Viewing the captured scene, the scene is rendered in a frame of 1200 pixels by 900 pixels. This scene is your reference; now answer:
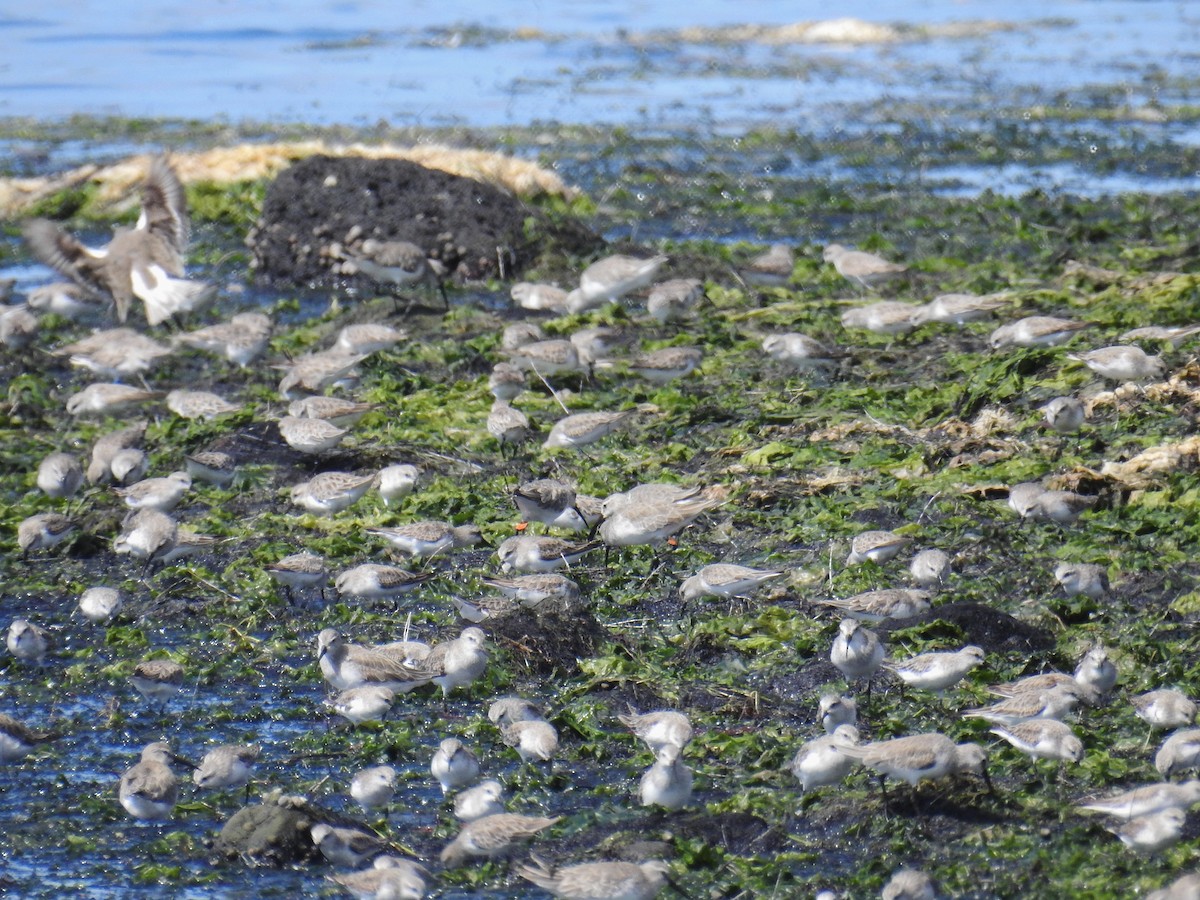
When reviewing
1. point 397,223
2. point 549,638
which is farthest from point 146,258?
point 549,638

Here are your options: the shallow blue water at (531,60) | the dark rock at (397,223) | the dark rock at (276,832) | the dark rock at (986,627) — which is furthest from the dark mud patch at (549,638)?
the shallow blue water at (531,60)

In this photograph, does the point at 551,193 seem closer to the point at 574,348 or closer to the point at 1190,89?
the point at 574,348

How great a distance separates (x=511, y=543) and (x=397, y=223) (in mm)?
7352

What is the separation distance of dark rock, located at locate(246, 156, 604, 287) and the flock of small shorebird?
0.99 metres

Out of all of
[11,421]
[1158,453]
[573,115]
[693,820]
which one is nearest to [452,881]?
[693,820]

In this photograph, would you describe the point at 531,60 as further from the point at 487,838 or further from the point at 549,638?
the point at 487,838

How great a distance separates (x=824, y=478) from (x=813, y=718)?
258cm

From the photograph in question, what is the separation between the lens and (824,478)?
920 cm

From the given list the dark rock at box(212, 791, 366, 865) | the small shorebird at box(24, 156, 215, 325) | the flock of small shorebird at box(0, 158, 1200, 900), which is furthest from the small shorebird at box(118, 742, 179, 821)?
the small shorebird at box(24, 156, 215, 325)

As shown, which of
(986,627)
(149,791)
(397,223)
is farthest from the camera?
(397,223)

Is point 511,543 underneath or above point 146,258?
underneath

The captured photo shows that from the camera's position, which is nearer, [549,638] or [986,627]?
[986,627]

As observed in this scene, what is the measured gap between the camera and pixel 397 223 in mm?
15195

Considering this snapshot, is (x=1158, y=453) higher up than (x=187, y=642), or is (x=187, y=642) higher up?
(x=1158, y=453)
